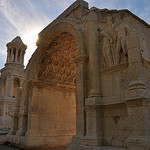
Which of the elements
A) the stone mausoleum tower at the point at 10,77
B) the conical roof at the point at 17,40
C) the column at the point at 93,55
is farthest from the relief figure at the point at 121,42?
the conical roof at the point at 17,40

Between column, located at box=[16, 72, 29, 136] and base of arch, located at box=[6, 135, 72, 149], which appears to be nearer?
base of arch, located at box=[6, 135, 72, 149]

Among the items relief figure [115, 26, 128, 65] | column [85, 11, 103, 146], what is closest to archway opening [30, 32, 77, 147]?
column [85, 11, 103, 146]

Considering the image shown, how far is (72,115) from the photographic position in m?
12.8

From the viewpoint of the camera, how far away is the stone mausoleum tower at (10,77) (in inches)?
975

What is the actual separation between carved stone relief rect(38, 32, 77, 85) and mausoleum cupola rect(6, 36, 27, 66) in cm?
1795

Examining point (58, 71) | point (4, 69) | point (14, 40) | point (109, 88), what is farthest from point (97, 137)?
point (14, 40)

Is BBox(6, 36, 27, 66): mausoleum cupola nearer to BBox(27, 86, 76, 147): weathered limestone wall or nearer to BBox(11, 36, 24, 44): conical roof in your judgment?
BBox(11, 36, 24, 44): conical roof

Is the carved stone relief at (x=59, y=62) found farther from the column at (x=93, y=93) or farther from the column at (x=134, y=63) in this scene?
the column at (x=134, y=63)

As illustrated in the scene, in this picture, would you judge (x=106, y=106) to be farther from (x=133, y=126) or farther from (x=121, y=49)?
(x=121, y=49)

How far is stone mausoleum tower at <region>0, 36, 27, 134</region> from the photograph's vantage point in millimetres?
24766

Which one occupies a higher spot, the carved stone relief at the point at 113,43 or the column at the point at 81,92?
the carved stone relief at the point at 113,43

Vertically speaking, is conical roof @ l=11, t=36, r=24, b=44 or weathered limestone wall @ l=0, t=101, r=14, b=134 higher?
conical roof @ l=11, t=36, r=24, b=44

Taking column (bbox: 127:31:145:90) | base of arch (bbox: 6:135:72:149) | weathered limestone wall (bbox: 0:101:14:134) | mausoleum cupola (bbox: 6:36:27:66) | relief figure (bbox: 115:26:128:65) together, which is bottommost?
base of arch (bbox: 6:135:72:149)

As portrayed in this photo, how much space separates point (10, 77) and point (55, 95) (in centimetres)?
1672
